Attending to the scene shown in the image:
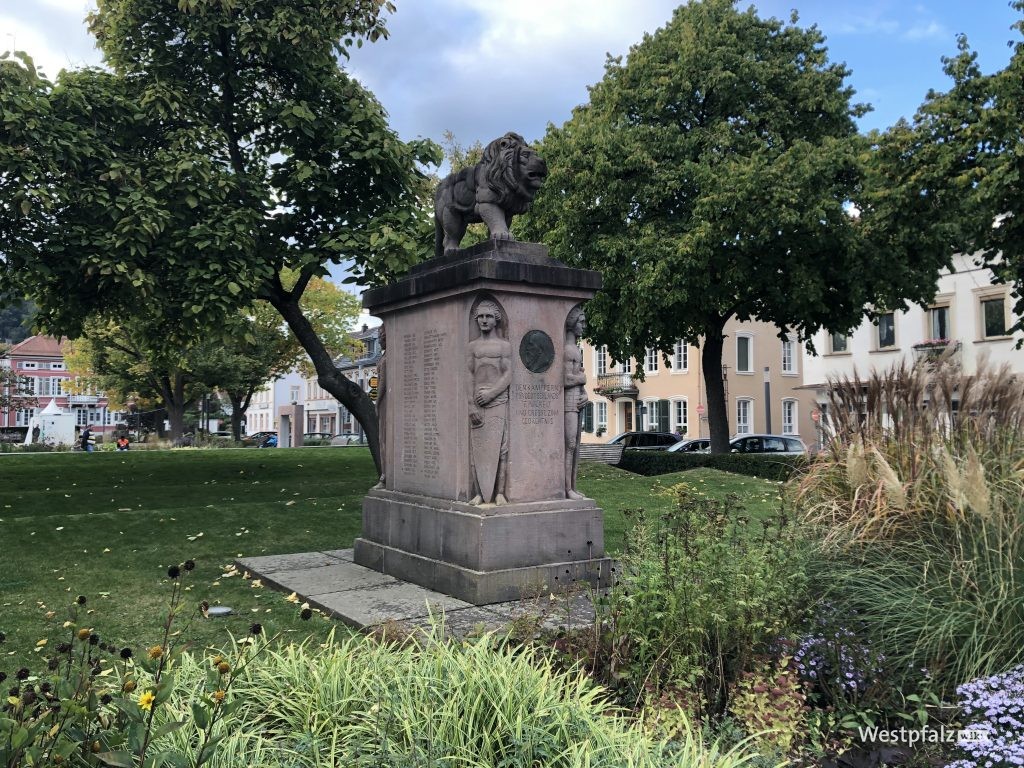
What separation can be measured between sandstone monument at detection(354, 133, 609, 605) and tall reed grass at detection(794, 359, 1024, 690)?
2.42 metres

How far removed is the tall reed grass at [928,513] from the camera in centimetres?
414

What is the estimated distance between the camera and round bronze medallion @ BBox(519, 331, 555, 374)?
23.8 feet

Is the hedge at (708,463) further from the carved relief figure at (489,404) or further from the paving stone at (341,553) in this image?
the carved relief figure at (489,404)

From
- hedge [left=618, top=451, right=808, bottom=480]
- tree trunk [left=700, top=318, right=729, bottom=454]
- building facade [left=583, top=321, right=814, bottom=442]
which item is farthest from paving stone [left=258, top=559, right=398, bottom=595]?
building facade [left=583, top=321, right=814, bottom=442]

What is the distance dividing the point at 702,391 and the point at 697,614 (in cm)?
4249

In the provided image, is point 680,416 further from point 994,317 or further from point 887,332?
point 994,317

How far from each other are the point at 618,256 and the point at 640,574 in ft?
60.3

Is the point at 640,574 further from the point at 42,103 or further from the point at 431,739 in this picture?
the point at 42,103

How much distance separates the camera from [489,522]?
22.4ft

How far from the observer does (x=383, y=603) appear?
21.9ft

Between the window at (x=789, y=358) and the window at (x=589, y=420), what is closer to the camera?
the window at (x=789, y=358)

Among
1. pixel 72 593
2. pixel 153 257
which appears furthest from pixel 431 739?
pixel 153 257

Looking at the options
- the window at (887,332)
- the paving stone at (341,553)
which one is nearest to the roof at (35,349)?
the window at (887,332)

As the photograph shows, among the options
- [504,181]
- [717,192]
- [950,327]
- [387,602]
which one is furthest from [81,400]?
[387,602]
